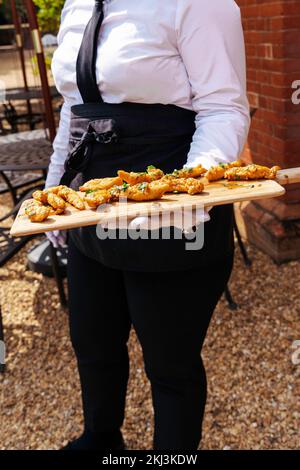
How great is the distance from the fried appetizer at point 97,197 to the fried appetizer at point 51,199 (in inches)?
3.0

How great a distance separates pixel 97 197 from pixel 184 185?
0.81 ft

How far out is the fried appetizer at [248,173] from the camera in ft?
5.11

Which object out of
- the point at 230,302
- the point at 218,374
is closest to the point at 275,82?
the point at 230,302

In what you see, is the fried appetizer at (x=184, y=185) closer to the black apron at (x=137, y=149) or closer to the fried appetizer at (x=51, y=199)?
the black apron at (x=137, y=149)

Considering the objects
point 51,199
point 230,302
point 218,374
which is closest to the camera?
point 51,199

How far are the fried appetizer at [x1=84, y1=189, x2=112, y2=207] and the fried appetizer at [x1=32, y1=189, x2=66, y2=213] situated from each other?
0.25 feet

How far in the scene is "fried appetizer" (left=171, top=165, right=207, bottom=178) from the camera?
148cm

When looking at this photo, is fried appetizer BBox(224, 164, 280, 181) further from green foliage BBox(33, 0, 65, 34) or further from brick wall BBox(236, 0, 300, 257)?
green foliage BBox(33, 0, 65, 34)

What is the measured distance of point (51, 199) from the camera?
151 cm

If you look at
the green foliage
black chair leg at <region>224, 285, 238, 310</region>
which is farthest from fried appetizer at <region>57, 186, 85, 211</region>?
the green foliage
